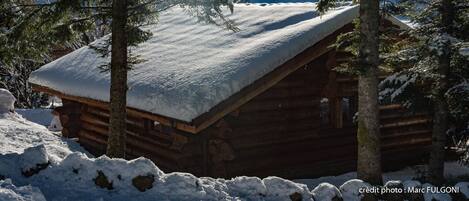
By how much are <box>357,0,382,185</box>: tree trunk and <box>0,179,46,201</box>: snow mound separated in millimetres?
5097

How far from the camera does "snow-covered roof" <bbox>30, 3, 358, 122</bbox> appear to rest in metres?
10.0

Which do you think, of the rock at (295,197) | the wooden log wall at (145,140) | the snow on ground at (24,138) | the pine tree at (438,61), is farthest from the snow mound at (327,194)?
the snow on ground at (24,138)

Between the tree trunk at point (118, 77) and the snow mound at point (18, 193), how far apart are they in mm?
→ 3380

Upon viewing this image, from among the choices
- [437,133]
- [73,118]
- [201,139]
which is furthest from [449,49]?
[73,118]

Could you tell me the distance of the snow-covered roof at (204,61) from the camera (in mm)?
10047

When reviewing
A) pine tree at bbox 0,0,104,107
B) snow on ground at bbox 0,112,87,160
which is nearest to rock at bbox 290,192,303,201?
pine tree at bbox 0,0,104,107

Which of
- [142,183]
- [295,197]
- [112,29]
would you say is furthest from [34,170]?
[112,29]

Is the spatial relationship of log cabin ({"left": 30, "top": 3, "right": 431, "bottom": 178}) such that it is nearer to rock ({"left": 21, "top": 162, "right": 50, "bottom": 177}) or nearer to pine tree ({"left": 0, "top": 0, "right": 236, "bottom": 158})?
pine tree ({"left": 0, "top": 0, "right": 236, "bottom": 158})

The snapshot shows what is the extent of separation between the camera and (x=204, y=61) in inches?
457

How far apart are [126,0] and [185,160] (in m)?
3.72

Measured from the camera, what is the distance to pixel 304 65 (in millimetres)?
12148

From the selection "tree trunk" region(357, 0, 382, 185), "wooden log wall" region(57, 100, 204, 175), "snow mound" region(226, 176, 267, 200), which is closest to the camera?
"snow mound" region(226, 176, 267, 200)

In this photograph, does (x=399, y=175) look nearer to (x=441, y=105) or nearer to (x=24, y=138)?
(x=441, y=105)

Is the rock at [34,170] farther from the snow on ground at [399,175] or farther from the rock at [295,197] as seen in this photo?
the snow on ground at [399,175]
